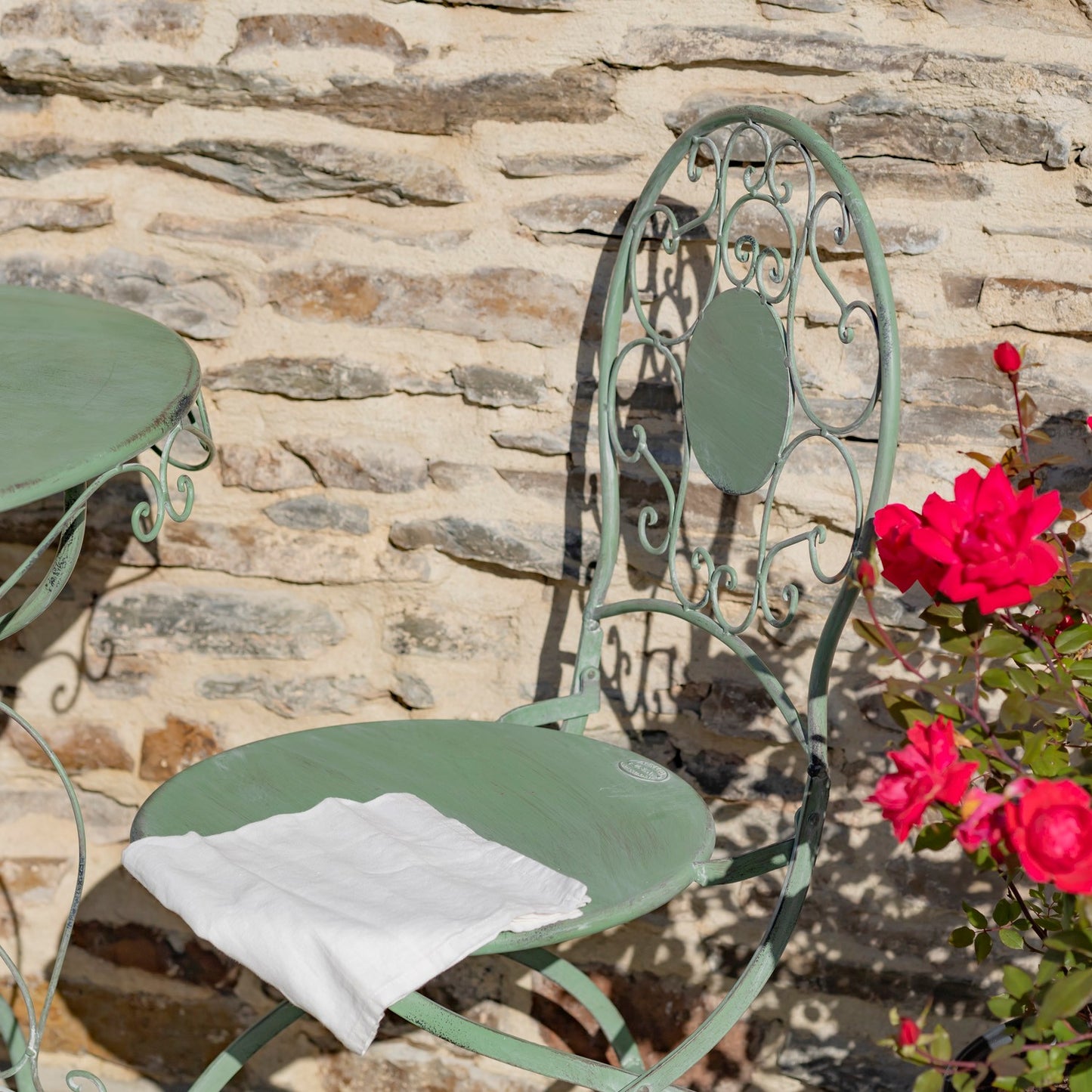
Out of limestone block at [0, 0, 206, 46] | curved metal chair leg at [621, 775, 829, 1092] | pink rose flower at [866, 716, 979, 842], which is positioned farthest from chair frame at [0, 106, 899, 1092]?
limestone block at [0, 0, 206, 46]

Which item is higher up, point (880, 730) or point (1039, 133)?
point (1039, 133)

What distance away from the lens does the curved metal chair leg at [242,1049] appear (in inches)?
58.1

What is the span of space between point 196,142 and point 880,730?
121cm

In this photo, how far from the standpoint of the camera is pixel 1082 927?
0.92 m

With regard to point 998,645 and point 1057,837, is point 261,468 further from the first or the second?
point 1057,837

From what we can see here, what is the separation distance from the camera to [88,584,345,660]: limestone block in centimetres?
180

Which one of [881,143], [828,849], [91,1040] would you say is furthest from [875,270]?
[91,1040]

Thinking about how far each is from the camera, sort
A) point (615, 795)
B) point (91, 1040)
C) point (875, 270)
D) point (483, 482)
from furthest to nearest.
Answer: point (91, 1040), point (483, 482), point (615, 795), point (875, 270)

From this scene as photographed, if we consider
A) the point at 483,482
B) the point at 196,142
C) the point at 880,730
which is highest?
the point at 196,142

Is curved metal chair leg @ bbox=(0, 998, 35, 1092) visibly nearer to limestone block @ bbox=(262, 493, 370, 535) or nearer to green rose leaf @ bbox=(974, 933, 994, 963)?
limestone block @ bbox=(262, 493, 370, 535)

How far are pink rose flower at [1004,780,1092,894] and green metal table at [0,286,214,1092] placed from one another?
2.44ft

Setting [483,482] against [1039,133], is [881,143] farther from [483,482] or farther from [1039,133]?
[483,482]

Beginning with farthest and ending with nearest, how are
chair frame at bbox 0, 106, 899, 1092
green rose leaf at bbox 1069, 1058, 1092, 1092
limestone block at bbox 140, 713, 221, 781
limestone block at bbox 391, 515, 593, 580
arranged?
1. limestone block at bbox 140, 713, 221, 781
2. limestone block at bbox 391, 515, 593, 580
3. chair frame at bbox 0, 106, 899, 1092
4. green rose leaf at bbox 1069, 1058, 1092, 1092

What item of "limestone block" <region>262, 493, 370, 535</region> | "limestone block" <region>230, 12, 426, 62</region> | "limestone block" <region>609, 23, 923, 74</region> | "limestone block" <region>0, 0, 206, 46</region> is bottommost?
"limestone block" <region>262, 493, 370, 535</region>
